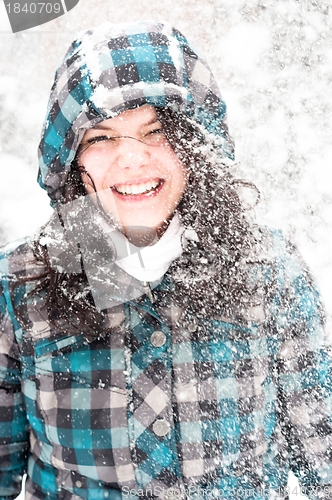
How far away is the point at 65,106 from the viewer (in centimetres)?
112

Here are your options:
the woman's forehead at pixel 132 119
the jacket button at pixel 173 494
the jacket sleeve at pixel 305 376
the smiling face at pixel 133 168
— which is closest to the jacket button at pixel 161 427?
the jacket button at pixel 173 494

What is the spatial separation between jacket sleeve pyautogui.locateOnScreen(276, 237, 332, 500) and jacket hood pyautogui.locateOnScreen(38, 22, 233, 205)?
0.54 meters

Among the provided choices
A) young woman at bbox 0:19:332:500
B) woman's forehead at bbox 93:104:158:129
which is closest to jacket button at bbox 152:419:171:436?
young woman at bbox 0:19:332:500

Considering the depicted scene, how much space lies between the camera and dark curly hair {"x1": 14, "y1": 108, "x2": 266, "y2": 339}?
120 centimetres

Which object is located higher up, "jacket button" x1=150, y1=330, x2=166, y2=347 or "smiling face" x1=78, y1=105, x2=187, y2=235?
"smiling face" x1=78, y1=105, x2=187, y2=235

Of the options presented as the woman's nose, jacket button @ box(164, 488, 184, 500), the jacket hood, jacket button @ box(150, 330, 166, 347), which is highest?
the jacket hood

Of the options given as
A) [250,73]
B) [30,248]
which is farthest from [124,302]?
[250,73]

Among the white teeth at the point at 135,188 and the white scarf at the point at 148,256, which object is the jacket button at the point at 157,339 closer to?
the white scarf at the point at 148,256

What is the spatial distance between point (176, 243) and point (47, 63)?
4.98ft

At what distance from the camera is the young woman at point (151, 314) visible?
3.76ft

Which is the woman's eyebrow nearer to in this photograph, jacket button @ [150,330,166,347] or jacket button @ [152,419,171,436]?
jacket button @ [150,330,166,347]

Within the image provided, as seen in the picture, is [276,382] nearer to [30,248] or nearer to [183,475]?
[183,475]

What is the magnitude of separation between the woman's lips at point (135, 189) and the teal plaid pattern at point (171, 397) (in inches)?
10.1

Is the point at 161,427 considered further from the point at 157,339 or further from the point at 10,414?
the point at 10,414
